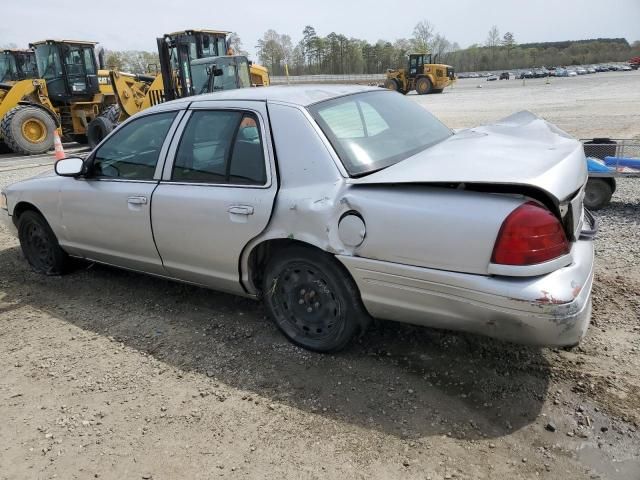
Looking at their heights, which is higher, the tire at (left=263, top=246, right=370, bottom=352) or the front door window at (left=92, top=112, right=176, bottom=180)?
the front door window at (left=92, top=112, right=176, bottom=180)

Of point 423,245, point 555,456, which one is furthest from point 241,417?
point 555,456

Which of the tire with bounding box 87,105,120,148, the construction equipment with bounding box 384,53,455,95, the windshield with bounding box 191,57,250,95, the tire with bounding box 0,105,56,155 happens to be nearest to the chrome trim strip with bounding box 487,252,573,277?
the windshield with bounding box 191,57,250,95

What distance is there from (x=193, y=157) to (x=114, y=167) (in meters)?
0.86

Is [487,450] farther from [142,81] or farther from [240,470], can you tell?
[142,81]

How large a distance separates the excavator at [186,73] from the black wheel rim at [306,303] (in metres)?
10.9

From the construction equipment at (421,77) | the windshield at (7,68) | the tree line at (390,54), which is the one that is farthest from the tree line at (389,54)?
the windshield at (7,68)

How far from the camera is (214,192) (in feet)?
11.1

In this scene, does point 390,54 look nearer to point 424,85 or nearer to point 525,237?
point 424,85

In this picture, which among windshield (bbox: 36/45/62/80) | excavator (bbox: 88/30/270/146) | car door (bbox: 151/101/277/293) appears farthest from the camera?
windshield (bbox: 36/45/62/80)

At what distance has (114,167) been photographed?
4078mm

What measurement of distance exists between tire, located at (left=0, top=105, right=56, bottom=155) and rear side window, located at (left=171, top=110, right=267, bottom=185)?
1278 cm

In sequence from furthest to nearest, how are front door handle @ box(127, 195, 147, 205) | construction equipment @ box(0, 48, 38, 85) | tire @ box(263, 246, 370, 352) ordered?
construction equipment @ box(0, 48, 38, 85)
front door handle @ box(127, 195, 147, 205)
tire @ box(263, 246, 370, 352)

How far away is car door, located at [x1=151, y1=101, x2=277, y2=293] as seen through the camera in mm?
3227

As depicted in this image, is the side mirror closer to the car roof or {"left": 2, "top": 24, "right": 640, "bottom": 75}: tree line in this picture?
the car roof
